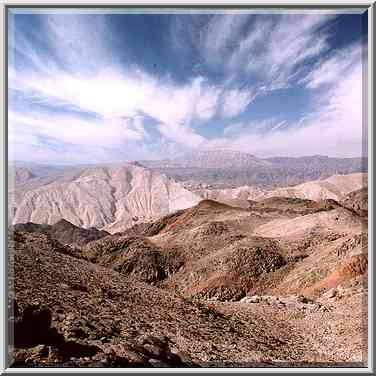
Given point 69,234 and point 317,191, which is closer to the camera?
point 69,234

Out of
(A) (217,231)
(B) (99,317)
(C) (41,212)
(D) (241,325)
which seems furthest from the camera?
(C) (41,212)

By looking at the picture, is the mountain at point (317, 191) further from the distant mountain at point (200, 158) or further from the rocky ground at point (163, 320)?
the rocky ground at point (163, 320)

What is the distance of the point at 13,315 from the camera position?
4.73 meters

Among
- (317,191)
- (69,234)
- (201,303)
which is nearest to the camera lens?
(201,303)

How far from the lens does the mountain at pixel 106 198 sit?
40562mm

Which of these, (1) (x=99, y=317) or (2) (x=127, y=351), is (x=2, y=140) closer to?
(1) (x=99, y=317)

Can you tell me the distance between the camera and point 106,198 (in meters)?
55.0

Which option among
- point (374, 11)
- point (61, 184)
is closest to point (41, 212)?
point (61, 184)

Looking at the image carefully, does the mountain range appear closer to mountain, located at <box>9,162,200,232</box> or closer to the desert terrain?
mountain, located at <box>9,162,200,232</box>

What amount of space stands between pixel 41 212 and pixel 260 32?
37.3 m

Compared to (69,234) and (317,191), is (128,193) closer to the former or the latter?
Answer: (317,191)

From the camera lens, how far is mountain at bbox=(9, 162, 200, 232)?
133 feet

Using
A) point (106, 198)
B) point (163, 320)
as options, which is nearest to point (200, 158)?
point (163, 320)

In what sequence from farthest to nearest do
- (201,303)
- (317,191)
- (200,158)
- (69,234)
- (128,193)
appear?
1. (128,193)
2. (317,191)
3. (69,234)
4. (200,158)
5. (201,303)
